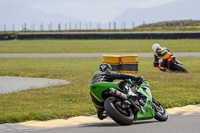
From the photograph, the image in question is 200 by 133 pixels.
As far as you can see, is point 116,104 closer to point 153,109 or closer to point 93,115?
point 153,109

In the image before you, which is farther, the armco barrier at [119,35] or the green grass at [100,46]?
the armco barrier at [119,35]

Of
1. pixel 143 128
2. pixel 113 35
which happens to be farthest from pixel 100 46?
pixel 143 128

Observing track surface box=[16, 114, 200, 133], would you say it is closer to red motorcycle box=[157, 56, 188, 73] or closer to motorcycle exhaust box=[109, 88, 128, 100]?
motorcycle exhaust box=[109, 88, 128, 100]

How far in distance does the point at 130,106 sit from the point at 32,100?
4.12 metres

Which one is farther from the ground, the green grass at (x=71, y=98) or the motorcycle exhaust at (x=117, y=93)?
the motorcycle exhaust at (x=117, y=93)

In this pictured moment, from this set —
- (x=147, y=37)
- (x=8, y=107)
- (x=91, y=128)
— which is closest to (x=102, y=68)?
(x=91, y=128)

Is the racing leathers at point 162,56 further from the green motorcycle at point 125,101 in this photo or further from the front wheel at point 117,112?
the front wheel at point 117,112

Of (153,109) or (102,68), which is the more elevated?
(102,68)

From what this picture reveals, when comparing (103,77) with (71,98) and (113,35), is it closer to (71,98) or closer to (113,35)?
(71,98)

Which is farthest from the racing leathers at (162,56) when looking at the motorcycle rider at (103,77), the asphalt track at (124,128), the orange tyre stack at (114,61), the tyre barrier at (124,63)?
the motorcycle rider at (103,77)

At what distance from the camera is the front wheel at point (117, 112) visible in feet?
25.1

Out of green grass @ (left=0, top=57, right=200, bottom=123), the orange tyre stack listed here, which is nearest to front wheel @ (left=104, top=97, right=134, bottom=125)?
green grass @ (left=0, top=57, right=200, bottom=123)

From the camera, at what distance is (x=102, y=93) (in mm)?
8070

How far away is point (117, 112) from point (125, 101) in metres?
0.32
